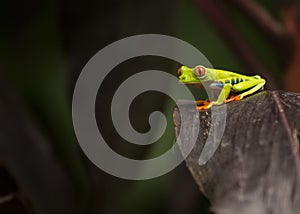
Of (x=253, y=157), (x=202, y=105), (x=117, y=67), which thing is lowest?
(x=253, y=157)

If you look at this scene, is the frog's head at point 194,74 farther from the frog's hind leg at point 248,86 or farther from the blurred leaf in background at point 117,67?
the blurred leaf in background at point 117,67

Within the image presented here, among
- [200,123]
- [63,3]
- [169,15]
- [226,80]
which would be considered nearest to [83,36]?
[63,3]

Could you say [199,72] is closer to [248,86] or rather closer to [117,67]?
[248,86]

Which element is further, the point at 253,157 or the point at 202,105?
the point at 202,105

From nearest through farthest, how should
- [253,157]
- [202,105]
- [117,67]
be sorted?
[253,157] → [202,105] → [117,67]

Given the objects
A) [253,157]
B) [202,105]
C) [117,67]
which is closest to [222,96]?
[202,105]

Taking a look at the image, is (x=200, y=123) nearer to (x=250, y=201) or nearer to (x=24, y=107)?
(x=250, y=201)

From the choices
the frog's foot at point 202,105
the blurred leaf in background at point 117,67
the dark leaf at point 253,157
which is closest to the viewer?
the dark leaf at point 253,157

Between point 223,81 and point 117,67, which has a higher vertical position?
point 117,67

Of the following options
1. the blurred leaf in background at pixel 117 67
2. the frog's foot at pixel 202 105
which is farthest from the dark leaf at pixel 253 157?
the blurred leaf in background at pixel 117 67

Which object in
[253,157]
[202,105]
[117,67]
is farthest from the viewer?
[117,67]
